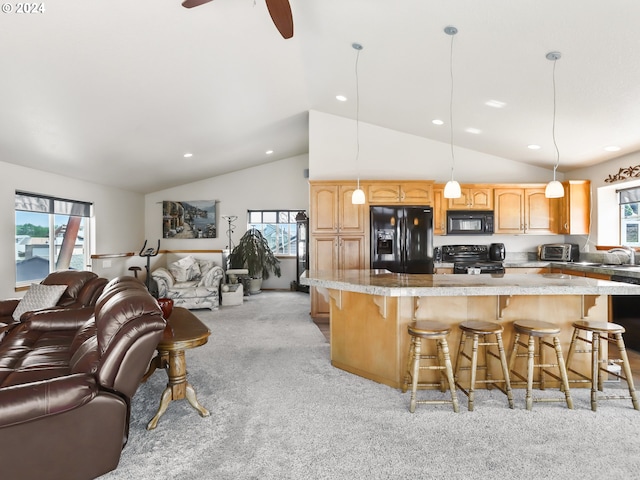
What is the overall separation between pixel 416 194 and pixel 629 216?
2.83m

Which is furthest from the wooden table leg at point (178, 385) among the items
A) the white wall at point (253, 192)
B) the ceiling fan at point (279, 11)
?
the white wall at point (253, 192)

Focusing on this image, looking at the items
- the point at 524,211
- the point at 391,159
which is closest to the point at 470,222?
the point at 524,211

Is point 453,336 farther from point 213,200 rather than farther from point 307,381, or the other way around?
point 213,200

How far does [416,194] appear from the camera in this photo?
5.45m

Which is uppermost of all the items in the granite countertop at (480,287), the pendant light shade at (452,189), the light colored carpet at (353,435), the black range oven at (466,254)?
the pendant light shade at (452,189)

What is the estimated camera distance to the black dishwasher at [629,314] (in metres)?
3.89

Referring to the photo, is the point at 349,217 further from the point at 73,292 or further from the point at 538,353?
the point at 73,292

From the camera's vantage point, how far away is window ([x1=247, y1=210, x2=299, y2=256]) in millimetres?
8875

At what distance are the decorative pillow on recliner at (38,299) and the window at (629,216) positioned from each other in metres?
6.95

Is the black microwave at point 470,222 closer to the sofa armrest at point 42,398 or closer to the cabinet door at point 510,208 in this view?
the cabinet door at point 510,208

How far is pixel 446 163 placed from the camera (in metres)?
6.07

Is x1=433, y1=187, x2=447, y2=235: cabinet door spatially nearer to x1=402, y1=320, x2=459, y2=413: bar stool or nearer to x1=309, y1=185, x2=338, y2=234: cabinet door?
x1=309, y1=185, x2=338, y2=234: cabinet door

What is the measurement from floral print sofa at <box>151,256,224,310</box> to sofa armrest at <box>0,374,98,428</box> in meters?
4.48

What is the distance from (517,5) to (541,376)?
2.87 m
